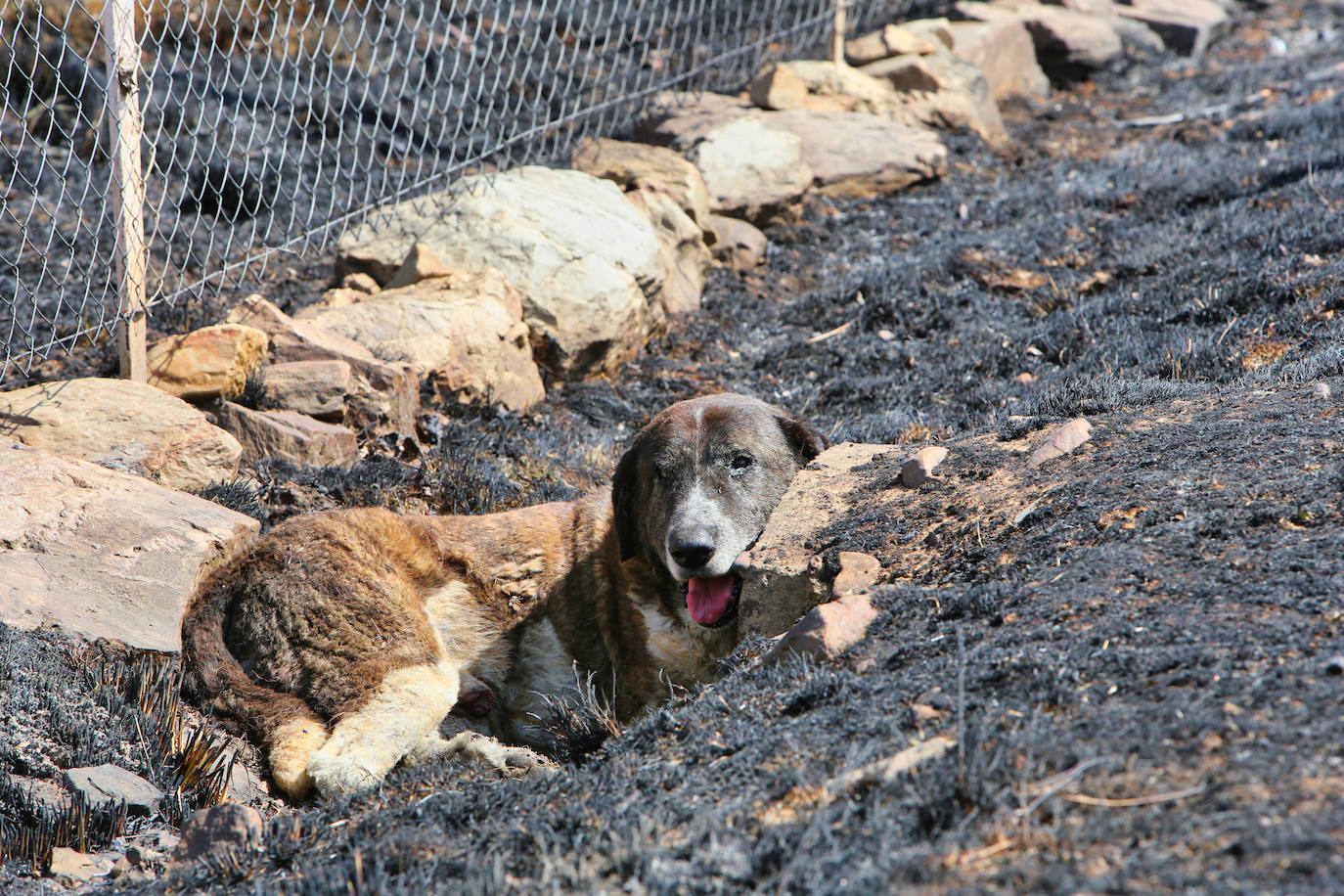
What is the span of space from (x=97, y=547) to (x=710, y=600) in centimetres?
261

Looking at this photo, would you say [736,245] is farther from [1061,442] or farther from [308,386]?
[1061,442]

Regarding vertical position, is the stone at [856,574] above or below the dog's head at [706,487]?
above

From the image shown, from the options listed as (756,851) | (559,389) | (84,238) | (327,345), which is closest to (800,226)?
(559,389)

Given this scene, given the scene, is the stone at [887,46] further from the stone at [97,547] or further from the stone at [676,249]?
the stone at [97,547]

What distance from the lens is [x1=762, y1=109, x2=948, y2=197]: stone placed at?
10.3 m

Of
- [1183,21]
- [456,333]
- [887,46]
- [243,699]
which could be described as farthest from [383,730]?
[1183,21]

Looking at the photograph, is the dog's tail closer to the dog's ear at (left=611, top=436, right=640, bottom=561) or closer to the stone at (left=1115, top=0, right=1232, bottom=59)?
the dog's ear at (left=611, top=436, right=640, bottom=561)

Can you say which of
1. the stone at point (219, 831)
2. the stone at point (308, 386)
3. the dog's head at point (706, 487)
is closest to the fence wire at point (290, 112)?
the stone at point (308, 386)

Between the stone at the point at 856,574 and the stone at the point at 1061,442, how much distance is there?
0.80m

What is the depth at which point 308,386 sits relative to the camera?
5973mm

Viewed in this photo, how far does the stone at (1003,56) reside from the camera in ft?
41.3

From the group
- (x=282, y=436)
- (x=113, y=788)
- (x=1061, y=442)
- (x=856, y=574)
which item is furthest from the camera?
(x=282, y=436)

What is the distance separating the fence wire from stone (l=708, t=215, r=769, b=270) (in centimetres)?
153

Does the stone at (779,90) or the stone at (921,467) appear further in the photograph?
the stone at (779,90)
